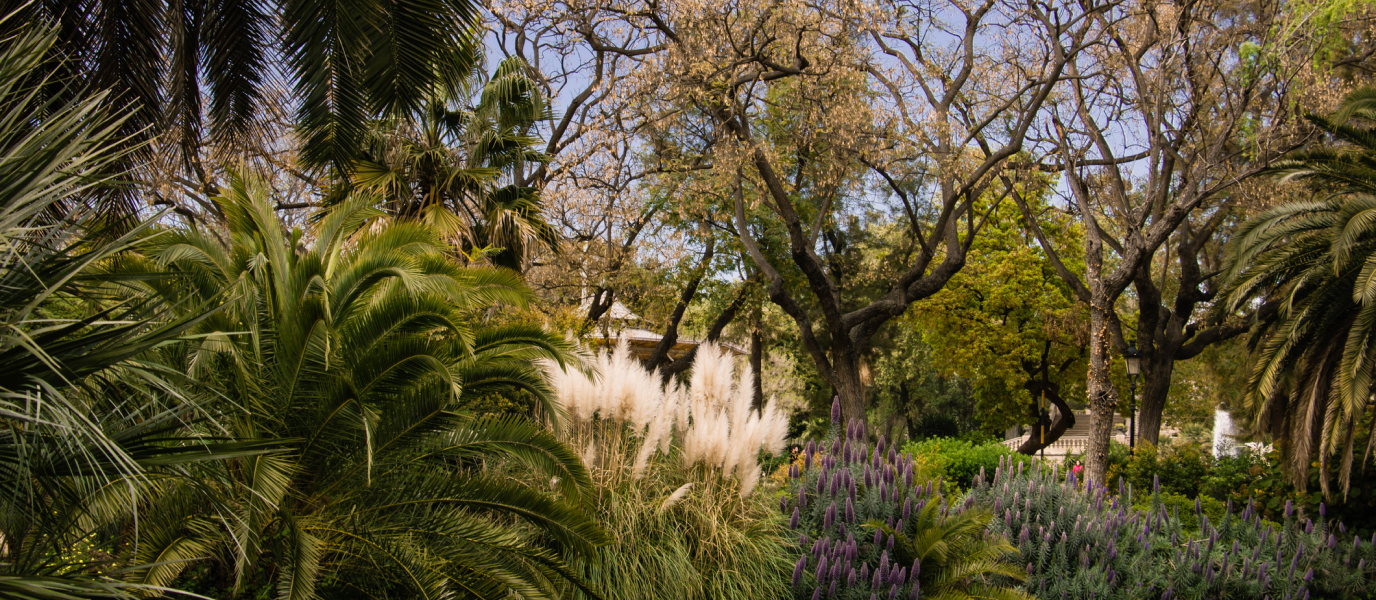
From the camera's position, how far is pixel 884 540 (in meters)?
5.56

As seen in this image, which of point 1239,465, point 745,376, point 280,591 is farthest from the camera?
point 1239,465

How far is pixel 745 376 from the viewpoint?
19.9 ft

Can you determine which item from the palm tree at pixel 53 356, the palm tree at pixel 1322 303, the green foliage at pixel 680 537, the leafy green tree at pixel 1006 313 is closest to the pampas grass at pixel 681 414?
the green foliage at pixel 680 537

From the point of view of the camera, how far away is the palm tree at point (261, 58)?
5344 mm

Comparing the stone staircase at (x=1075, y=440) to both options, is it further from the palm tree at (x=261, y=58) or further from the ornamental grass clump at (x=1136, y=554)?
the palm tree at (x=261, y=58)

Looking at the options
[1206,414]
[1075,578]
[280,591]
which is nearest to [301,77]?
[280,591]

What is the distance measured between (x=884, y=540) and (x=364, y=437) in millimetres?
3474

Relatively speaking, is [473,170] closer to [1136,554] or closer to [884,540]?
[884,540]

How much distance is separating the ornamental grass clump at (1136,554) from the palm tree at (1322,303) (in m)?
3.10

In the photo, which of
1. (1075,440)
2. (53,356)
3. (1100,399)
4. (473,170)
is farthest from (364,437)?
(1075,440)

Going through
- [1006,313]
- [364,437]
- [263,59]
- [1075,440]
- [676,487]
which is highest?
[1006,313]

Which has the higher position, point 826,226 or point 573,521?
point 826,226

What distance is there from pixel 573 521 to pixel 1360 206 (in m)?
9.82

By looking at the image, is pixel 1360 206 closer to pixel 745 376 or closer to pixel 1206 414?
pixel 745 376
